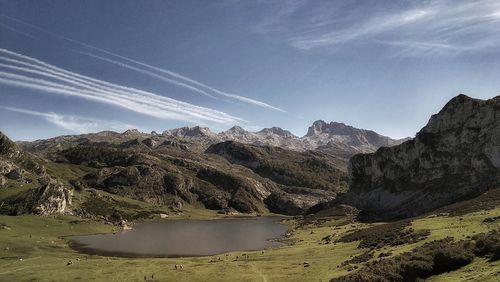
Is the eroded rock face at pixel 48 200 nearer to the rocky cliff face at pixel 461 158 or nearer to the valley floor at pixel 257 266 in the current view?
the valley floor at pixel 257 266

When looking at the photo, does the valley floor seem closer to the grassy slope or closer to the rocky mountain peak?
the grassy slope

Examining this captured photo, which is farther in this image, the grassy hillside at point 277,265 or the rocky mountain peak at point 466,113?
the rocky mountain peak at point 466,113

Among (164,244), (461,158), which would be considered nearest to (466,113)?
(461,158)

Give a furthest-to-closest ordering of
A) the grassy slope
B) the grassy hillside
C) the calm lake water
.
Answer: the calm lake water < the grassy slope < the grassy hillside

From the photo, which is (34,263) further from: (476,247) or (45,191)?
(45,191)

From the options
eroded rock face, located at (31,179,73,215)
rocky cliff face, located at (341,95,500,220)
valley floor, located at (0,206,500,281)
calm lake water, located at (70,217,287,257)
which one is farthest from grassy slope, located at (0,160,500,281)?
rocky cliff face, located at (341,95,500,220)

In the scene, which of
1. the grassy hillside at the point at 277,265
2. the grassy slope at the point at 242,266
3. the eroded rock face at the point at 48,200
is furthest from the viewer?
the eroded rock face at the point at 48,200

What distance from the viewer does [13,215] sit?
168 metres

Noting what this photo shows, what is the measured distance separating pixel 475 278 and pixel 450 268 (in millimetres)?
9651

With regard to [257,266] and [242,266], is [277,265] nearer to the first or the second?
[257,266]

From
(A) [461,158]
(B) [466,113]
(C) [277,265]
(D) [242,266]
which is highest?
(B) [466,113]

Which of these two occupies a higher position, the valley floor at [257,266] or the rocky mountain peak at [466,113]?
the rocky mountain peak at [466,113]

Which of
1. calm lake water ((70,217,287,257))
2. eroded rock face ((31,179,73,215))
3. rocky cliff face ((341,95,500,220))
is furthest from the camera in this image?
eroded rock face ((31,179,73,215))

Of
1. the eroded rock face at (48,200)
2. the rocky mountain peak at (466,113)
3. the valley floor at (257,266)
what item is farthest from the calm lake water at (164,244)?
the rocky mountain peak at (466,113)
